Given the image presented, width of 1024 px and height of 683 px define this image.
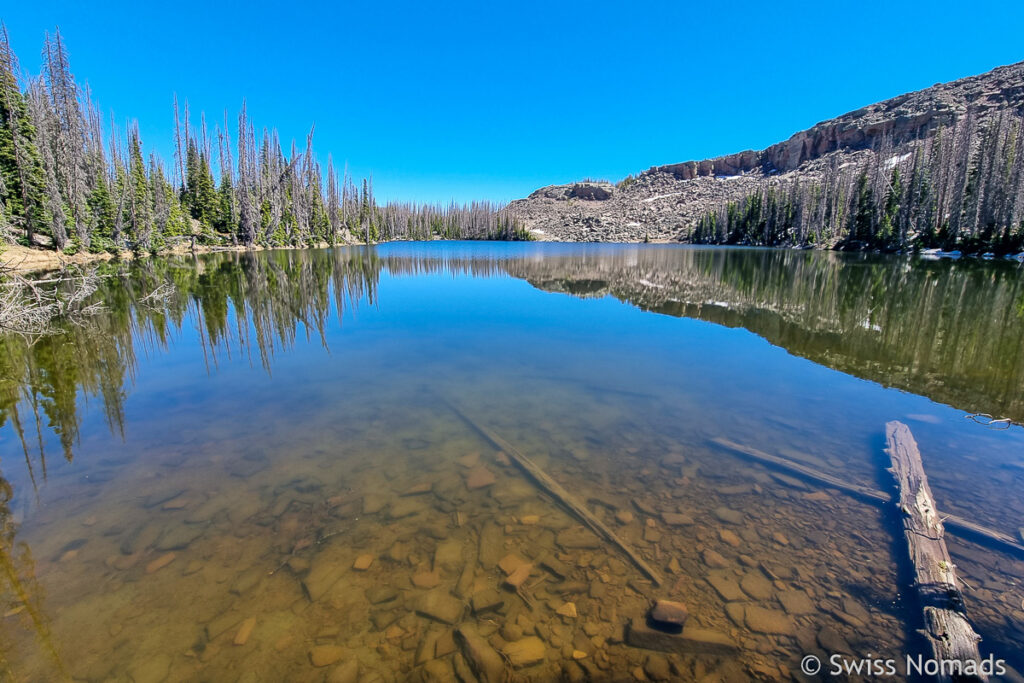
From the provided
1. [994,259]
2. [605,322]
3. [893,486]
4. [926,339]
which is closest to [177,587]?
[893,486]

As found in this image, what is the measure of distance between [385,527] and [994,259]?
51.8 metres

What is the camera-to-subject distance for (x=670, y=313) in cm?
1438

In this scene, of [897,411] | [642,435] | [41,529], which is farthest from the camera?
[897,411]

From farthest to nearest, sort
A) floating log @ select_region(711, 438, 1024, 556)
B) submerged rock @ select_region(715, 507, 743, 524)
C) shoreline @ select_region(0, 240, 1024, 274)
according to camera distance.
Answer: shoreline @ select_region(0, 240, 1024, 274) → submerged rock @ select_region(715, 507, 743, 524) → floating log @ select_region(711, 438, 1024, 556)

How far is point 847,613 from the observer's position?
119 inches

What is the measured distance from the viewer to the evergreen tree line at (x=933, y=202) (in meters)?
37.5

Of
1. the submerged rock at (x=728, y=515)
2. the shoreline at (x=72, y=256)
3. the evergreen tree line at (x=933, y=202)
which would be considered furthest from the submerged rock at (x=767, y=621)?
the evergreen tree line at (x=933, y=202)

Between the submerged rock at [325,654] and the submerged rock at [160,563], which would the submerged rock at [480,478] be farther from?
the submerged rock at [160,563]

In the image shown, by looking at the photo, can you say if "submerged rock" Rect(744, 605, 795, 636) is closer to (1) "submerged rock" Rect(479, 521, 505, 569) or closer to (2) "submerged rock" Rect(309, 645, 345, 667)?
(1) "submerged rock" Rect(479, 521, 505, 569)

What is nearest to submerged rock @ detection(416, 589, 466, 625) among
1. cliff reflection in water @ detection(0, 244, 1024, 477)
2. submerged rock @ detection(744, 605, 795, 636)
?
submerged rock @ detection(744, 605, 795, 636)

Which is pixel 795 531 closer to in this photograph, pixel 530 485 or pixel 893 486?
pixel 893 486

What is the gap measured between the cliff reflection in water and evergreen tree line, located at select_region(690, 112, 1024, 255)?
21669mm

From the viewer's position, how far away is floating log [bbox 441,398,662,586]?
348cm

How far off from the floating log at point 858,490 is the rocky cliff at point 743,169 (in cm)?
8762
